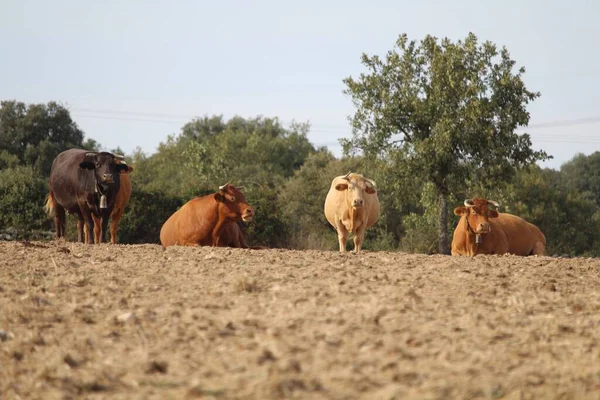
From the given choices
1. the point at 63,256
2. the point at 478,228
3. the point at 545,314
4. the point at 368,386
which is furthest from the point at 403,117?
the point at 368,386

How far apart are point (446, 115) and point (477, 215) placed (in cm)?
1838

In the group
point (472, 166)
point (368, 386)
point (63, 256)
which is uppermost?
point (472, 166)

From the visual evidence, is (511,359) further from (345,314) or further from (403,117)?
(403,117)

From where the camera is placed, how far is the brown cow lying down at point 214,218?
1767 centimetres

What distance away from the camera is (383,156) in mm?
39250

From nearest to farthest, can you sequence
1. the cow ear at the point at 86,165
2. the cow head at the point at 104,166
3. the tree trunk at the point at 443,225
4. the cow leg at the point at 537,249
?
the cow head at the point at 104,166, the cow ear at the point at 86,165, the cow leg at the point at 537,249, the tree trunk at the point at 443,225

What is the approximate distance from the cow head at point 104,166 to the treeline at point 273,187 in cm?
1490

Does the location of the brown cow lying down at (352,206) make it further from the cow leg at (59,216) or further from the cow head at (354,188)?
Result: the cow leg at (59,216)

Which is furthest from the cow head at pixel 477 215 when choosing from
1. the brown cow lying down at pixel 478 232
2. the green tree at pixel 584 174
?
the green tree at pixel 584 174

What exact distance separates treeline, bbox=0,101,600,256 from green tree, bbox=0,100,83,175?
0.18 ft

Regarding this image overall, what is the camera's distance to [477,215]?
64.7 ft

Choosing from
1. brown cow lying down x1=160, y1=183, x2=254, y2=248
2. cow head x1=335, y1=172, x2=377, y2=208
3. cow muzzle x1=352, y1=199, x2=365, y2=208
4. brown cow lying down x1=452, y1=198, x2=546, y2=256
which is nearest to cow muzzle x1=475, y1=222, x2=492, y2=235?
brown cow lying down x1=452, y1=198, x2=546, y2=256

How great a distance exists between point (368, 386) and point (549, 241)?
53299 millimetres

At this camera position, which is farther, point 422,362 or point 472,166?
point 472,166
